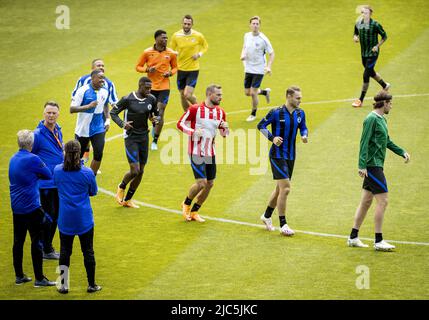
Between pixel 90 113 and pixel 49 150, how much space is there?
3.50 m

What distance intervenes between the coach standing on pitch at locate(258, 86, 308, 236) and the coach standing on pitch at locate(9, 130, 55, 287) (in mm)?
3918

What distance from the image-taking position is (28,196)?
42.6ft

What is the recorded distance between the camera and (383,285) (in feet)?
42.5

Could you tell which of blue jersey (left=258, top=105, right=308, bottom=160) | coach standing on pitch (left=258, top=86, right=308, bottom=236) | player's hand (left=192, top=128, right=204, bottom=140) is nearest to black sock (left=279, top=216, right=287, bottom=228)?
coach standing on pitch (left=258, top=86, right=308, bottom=236)

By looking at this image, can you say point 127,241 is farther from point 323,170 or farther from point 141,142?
point 323,170

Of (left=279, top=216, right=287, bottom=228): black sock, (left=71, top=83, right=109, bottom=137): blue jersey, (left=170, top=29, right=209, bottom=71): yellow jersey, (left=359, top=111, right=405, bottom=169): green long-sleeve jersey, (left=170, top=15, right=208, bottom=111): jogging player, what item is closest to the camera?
(left=359, top=111, right=405, bottom=169): green long-sleeve jersey

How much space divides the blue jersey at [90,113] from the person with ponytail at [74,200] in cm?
481

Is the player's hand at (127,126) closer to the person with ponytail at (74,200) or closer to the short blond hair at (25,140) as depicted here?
the short blond hair at (25,140)

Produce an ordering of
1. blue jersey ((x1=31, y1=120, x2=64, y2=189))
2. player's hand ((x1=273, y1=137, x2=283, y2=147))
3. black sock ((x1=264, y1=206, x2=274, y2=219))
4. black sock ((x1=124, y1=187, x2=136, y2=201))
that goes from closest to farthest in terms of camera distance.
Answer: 1. blue jersey ((x1=31, y1=120, x2=64, y2=189))
2. player's hand ((x1=273, y1=137, x2=283, y2=147))
3. black sock ((x1=264, y1=206, x2=274, y2=219))
4. black sock ((x1=124, y1=187, x2=136, y2=201))

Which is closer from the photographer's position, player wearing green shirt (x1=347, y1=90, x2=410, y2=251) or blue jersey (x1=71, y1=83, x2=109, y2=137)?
player wearing green shirt (x1=347, y1=90, x2=410, y2=251)

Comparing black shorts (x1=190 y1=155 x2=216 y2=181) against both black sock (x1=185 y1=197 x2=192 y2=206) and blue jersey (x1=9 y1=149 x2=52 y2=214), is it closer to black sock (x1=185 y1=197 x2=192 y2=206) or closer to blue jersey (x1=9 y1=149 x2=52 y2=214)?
black sock (x1=185 y1=197 x2=192 y2=206)

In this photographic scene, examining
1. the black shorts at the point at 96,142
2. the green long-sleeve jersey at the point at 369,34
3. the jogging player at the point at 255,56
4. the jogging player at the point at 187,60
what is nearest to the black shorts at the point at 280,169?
the black shorts at the point at 96,142

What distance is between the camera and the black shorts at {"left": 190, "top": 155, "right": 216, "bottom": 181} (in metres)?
15.8

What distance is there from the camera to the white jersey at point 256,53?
2308cm
